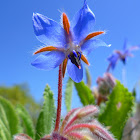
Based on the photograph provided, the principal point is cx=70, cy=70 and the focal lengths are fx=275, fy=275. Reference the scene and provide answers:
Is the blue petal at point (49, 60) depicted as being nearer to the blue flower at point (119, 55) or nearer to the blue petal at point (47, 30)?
the blue petal at point (47, 30)

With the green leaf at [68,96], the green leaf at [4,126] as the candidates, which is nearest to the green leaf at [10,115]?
the green leaf at [4,126]

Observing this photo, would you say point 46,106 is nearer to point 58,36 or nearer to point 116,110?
point 116,110

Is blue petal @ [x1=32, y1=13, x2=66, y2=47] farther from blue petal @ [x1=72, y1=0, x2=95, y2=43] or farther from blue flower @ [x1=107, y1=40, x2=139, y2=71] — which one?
blue flower @ [x1=107, y1=40, x2=139, y2=71]

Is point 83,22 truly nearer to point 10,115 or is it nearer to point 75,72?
point 75,72

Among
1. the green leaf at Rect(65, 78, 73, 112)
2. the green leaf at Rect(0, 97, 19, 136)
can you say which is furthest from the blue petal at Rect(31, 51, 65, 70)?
the green leaf at Rect(65, 78, 73, 112)

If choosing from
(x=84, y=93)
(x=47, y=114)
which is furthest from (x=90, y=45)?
(x=84, y=93)

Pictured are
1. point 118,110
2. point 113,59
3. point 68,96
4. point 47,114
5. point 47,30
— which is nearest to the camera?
point 47,30
